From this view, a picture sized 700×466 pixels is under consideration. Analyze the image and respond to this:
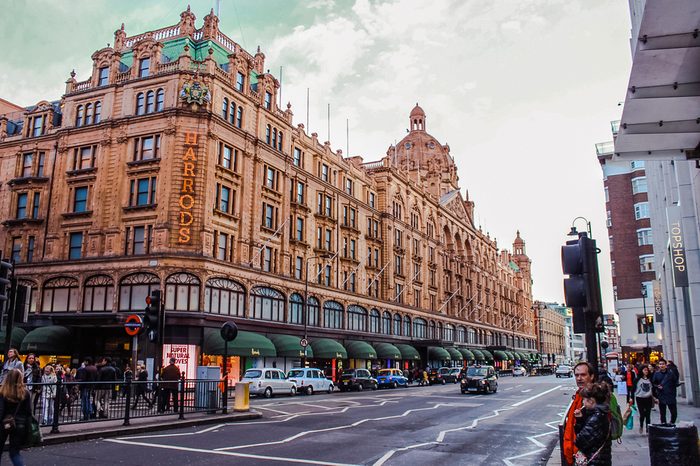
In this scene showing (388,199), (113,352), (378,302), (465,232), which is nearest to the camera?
(113,352)

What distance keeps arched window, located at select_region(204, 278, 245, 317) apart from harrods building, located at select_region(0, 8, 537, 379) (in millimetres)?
110

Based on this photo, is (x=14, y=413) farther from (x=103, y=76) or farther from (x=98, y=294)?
(x=103, y=76)

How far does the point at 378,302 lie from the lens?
62406 millimetres

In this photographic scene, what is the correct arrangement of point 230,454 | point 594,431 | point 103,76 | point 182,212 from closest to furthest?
point 594,431 → point 230,454 → point 182,212 → point 103,76

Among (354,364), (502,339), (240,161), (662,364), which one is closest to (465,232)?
(502,339)

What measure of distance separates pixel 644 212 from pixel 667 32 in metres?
70.9

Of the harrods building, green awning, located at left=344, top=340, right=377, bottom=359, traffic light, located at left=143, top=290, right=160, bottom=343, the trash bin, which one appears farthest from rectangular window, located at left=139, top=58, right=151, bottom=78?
the trash bin

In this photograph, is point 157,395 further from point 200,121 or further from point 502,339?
point 502,339

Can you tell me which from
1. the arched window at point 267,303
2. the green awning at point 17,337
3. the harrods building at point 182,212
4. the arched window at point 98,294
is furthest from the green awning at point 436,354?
the green awning at point 17,337

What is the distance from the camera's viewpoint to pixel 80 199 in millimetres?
43906

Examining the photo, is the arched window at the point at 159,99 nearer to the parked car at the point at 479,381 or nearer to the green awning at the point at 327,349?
the green awning at the point at 327,349

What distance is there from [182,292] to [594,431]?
35.4 m

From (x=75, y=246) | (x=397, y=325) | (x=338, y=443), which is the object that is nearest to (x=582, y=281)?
(x=338, y=443)

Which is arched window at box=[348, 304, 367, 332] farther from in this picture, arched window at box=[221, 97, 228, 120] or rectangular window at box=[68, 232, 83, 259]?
rectangular window at box=[68, 232, 83, 259]
